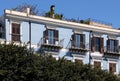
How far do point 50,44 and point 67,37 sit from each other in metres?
4.02

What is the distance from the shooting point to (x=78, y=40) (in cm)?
6869

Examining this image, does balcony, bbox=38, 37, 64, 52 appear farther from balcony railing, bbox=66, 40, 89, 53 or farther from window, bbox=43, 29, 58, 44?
balcony railing, bbox=66, 40, 89, 53

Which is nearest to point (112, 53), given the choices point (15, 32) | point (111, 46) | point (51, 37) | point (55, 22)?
point (111, 46)

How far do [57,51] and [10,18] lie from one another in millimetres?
7471

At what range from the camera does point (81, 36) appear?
227 feet

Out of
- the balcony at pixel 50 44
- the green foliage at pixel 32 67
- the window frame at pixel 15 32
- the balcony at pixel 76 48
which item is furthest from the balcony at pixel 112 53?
the green foliage at pixel 32 67

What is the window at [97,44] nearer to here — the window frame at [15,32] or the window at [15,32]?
the window frame at [15,32]

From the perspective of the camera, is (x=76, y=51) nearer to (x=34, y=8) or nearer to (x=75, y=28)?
(x=75, y=28)

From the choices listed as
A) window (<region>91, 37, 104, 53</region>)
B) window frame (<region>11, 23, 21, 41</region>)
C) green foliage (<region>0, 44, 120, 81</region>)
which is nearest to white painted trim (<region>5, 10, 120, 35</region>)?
window frame (<region>11, 23, 21, 41</region>)

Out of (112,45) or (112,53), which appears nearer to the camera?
(112,53)

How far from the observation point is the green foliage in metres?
45.8

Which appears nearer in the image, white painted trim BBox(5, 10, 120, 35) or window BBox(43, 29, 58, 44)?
white painted trim BBox(5, 10, 120, 35)

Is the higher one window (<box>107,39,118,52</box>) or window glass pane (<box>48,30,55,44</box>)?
window glass pane (<box>48,30,55,44</box>)

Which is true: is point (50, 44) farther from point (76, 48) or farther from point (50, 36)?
point (76, 48)
